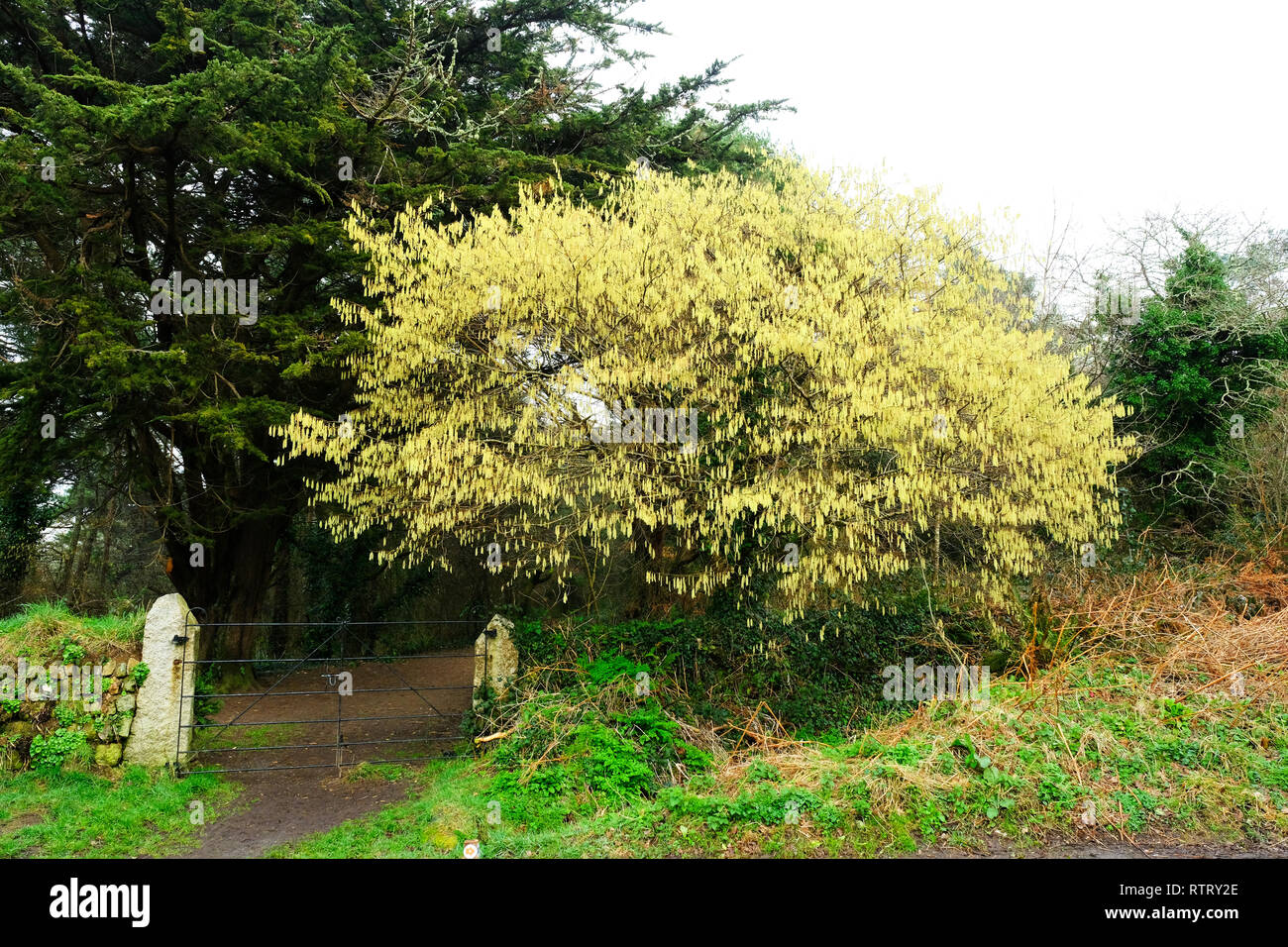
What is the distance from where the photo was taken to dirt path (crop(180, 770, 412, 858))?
678 cm

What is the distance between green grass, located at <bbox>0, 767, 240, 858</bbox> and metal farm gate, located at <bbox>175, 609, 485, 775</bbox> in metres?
0.48

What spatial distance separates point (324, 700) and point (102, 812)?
7019mm

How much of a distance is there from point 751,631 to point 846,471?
116 inches

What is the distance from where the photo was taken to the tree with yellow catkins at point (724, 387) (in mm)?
8164

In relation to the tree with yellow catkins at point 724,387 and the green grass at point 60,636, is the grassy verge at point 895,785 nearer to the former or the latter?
the tree with yellow catkins at point 724,387

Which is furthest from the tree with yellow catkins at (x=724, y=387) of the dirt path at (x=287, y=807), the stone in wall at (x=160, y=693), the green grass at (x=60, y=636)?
the dirt path at (x=287, y=807)

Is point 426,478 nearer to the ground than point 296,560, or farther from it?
farther from it

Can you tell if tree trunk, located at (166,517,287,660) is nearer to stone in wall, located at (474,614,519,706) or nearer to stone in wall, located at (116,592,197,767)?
stone in wall, located at (116,592,197,767)

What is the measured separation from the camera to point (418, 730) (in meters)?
11.1

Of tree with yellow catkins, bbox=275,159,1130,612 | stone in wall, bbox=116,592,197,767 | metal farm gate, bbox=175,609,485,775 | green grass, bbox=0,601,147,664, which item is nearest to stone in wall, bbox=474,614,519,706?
metal farm gate, bbox=175,609,485,775

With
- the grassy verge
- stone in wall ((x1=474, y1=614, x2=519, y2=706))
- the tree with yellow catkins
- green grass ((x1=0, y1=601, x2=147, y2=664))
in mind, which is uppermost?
the tree with yellow catkins

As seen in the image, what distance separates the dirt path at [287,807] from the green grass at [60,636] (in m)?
2.05
